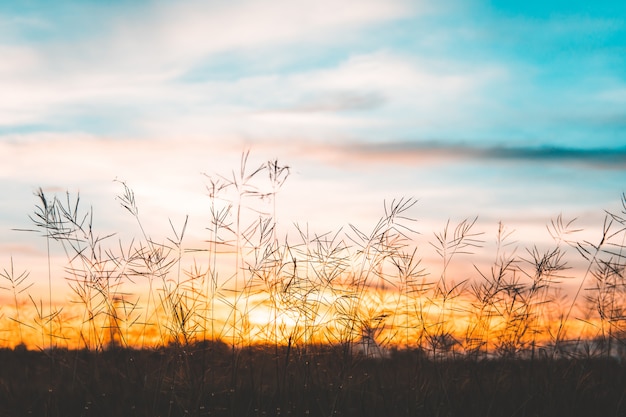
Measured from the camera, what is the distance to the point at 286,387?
379cm

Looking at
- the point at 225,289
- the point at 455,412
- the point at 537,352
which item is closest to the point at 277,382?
the point at 225,289

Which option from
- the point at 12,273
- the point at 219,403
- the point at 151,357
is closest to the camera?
A: the point at 219,403

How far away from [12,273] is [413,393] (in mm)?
2750

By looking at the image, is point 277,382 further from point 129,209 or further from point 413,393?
point 129,209

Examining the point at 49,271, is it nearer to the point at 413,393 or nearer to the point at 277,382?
the point at 277,382

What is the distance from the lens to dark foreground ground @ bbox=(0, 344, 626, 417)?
3623 mm

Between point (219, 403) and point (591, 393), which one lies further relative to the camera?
point (591, 393)

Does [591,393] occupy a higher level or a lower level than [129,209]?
lower

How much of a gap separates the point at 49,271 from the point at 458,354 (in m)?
2.77

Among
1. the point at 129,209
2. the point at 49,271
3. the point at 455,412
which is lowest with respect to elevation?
the point at 455,412

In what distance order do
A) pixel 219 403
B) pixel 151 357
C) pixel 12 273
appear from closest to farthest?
1. pixel 219 403
2. pixel 151 357
3. pixel 12 273

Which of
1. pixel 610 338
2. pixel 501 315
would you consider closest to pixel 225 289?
pixel 501 315

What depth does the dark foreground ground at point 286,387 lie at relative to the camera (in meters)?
3.62

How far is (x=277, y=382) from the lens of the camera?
3688mm
